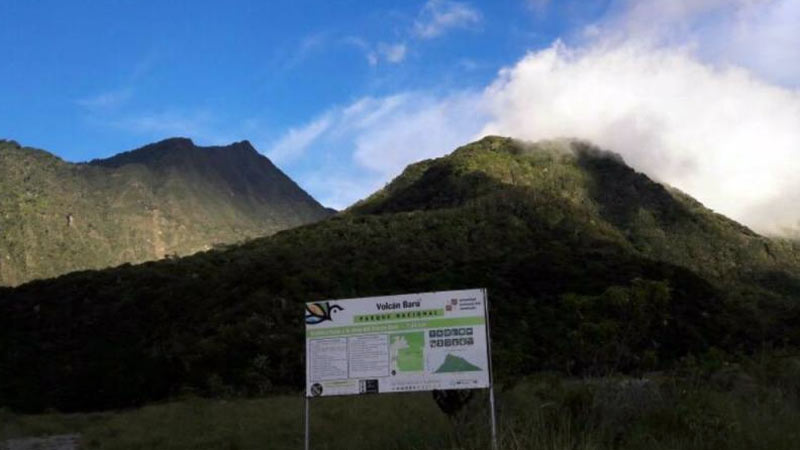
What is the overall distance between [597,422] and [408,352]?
1.98 meters

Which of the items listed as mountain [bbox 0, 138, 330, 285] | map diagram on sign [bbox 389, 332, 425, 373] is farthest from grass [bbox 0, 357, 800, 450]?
mountain [bbox 0, 138, 330, 285]

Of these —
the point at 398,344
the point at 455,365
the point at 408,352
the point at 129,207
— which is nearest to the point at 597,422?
the point at 455,365

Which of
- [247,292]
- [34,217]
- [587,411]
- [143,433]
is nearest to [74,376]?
[247,292]

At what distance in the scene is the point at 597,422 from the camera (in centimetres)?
714

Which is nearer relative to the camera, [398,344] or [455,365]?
[455,365]

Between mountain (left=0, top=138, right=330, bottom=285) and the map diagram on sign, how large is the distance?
99.3 m

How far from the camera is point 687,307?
44188 mm

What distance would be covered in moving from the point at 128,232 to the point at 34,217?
48.2 ft

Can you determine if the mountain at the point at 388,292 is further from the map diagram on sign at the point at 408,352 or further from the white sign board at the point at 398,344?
the map diagram on sign at the point at 408,352

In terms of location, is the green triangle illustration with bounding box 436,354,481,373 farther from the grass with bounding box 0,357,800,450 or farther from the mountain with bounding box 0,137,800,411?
the mountain with bounding box 0,137,800,411

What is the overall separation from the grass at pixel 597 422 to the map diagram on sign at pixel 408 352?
739 mm

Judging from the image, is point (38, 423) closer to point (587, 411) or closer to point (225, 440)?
point (225, 440)

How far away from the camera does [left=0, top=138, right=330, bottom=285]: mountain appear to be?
10444 centimetres

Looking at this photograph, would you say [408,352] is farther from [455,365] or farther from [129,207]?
[129,207]
